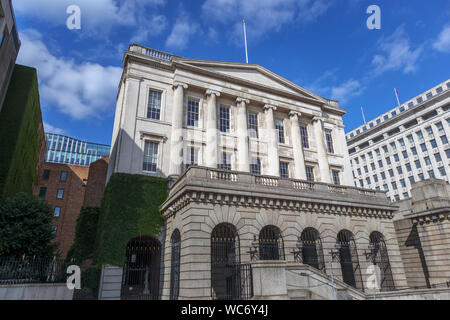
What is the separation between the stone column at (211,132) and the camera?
2523 centimetres

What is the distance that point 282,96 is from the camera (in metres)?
31.5

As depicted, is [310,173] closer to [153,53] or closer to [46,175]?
[153,53]

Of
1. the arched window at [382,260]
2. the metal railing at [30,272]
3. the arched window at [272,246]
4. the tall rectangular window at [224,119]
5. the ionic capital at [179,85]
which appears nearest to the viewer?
the metal railing at [30,272]

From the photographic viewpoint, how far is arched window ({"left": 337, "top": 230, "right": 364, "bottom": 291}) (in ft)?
65.3

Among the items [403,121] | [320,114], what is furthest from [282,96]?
[403,121]

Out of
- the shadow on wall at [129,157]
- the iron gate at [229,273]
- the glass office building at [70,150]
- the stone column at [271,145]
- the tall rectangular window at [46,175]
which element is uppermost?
the glass office building at [70,150]

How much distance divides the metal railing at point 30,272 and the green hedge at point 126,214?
333 centimetres

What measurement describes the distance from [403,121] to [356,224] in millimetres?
62853

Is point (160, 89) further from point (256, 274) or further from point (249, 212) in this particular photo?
point (256, 274)

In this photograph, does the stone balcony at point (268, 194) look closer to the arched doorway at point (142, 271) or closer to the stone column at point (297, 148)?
the arched doorway at point (142, 271)

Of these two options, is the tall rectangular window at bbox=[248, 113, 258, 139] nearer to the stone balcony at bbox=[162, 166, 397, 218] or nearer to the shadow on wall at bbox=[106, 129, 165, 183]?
the stone balcony at bbox=[162, 166, 397, 218]

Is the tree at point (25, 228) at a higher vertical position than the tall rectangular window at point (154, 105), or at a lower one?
lower

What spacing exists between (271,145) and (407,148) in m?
57.6

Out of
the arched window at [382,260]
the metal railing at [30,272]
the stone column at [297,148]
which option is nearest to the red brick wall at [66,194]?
the metal railing at [30,272]
